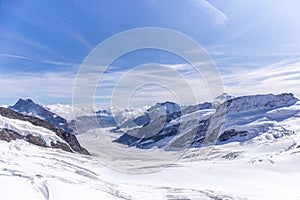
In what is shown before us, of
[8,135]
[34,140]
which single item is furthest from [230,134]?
[8,135]

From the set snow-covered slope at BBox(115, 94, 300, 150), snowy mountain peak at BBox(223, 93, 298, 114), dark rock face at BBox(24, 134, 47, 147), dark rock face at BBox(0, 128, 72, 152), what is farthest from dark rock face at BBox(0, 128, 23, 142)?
snowy mountain peak at BBox(223, 93, 298, 114)

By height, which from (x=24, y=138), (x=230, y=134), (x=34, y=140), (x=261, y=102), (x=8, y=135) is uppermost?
(x=261, y=102)

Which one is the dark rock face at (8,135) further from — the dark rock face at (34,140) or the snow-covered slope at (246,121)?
the snow-covered slope at (246,121)

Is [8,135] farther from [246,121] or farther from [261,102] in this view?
[261,102]

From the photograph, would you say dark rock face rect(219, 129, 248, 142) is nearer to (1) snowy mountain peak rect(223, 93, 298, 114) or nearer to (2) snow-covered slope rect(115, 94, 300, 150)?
(2) snow-covered slope rect(115, 94, 300, 150)

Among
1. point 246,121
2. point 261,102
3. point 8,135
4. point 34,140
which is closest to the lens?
point 8,135


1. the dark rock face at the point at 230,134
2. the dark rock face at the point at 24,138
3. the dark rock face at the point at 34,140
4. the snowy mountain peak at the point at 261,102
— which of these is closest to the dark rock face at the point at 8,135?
the dark rock face at the point at 24,138

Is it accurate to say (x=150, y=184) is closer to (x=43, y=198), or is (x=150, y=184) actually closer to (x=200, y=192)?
(x=200, y=192)

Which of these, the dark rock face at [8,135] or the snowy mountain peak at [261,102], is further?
the snowy mountain peak at [261,102]


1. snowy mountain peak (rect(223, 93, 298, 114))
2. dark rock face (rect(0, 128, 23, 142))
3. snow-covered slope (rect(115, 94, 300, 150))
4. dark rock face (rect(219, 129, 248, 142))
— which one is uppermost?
snowy mountain peak (rect(223, 93, 298, 114))

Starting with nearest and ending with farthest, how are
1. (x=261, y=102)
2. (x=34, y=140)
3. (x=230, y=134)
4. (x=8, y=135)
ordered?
(x=8, y=135), (x=34, y=140), (x=230, y=134), (x=261, y=102)

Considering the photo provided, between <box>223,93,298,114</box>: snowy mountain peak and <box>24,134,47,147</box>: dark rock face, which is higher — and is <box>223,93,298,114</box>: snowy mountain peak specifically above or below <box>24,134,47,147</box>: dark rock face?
above

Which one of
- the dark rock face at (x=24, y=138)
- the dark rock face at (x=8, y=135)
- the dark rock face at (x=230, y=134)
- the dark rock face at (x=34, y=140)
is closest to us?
the dark rock face at (x=8, y=135)

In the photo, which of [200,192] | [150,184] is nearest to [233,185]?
[200,192]
